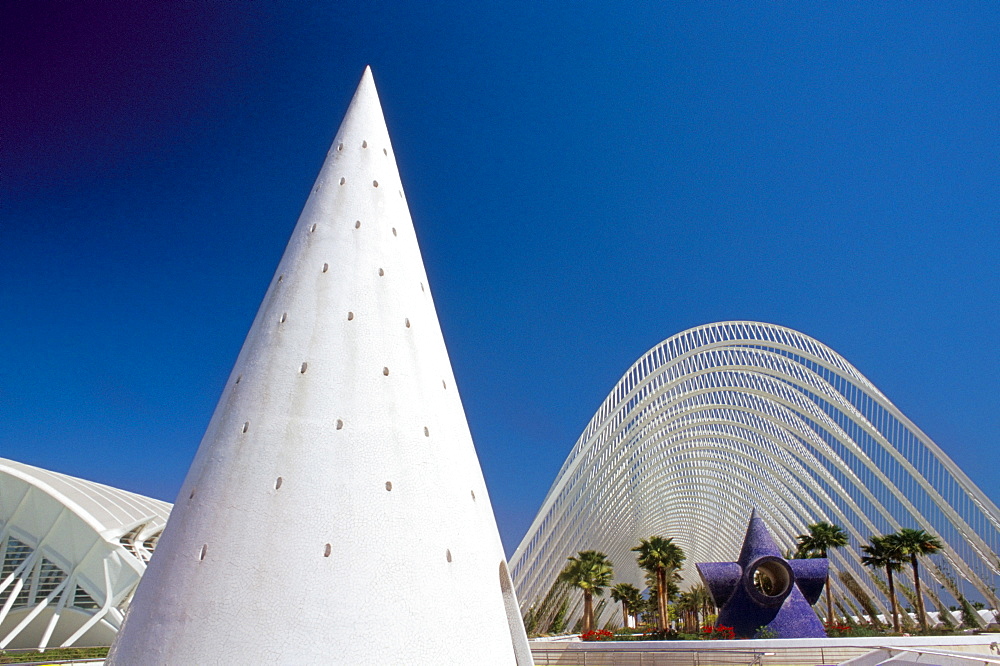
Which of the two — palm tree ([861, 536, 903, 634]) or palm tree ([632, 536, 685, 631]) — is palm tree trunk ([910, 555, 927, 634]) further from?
palm tree ([632, 536, 685, 631])

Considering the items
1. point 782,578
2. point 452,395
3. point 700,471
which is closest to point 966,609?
point 782,578

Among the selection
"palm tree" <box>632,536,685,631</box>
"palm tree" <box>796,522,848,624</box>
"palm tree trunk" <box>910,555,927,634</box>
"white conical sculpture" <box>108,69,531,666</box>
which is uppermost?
"palm tree" <box>796,522,848,624</box>

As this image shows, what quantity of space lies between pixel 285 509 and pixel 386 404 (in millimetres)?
1783

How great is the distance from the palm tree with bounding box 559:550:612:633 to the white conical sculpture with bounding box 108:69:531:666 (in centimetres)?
3348

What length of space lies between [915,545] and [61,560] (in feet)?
159

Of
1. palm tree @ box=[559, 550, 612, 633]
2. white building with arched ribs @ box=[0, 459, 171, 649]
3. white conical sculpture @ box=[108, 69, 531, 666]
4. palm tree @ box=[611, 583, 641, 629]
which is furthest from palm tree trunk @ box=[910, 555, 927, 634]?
white building with arched ribs @ box=[0, 459, 171, 649]

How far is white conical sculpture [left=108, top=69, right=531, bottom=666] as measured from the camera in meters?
6.86

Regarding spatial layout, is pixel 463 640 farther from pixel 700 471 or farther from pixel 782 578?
pixel 700 471

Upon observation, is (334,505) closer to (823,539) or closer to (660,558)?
(660,558)

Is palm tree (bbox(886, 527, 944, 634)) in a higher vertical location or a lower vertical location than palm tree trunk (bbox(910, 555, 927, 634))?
higher

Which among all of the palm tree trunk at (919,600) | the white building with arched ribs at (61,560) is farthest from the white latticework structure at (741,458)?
the white building with arched ribs at (61,560)

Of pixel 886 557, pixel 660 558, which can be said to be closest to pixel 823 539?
pixel 886 557

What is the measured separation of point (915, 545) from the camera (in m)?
37.3

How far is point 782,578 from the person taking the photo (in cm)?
2703
